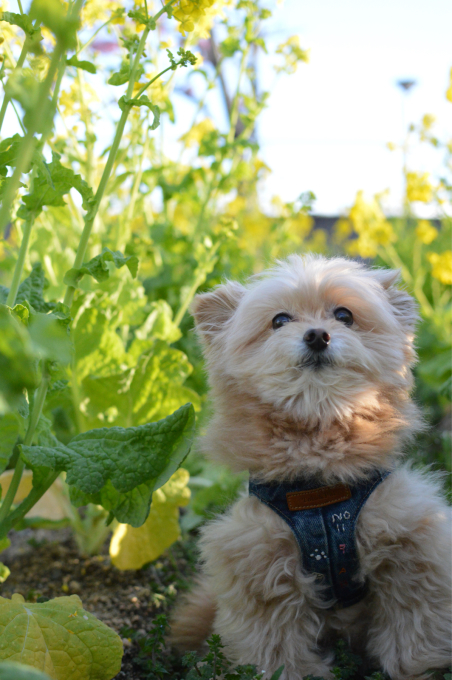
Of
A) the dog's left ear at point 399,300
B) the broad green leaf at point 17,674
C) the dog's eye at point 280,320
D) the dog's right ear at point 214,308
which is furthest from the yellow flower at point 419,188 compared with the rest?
the broad green leaf at point 17,674

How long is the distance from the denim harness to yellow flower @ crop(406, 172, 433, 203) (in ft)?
11.2

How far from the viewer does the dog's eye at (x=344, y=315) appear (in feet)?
5.57

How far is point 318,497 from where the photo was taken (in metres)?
1.56

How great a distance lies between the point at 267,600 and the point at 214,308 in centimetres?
96

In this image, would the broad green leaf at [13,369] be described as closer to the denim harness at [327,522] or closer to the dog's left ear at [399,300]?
the denim harness at [327,522]

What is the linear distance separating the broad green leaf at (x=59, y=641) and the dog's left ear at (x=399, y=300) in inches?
51.4

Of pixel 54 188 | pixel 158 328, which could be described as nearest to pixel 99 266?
pixel 54 188

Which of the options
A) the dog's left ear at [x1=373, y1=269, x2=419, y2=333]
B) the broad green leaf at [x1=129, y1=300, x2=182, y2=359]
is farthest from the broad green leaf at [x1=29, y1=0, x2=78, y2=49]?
the broad green leaf at [x1=129, y1=300, x2=182, y2=359]

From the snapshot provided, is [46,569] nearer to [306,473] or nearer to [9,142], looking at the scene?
[306,473]

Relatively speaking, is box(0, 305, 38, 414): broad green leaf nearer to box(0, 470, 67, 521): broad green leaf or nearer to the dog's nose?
the dog's nose

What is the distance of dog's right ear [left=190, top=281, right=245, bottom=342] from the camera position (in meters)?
1.94

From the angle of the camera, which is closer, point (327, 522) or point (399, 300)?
point (327, 522)

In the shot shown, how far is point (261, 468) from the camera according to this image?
163 cm

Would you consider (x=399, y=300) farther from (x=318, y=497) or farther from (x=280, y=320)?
(x=318, y=497)
